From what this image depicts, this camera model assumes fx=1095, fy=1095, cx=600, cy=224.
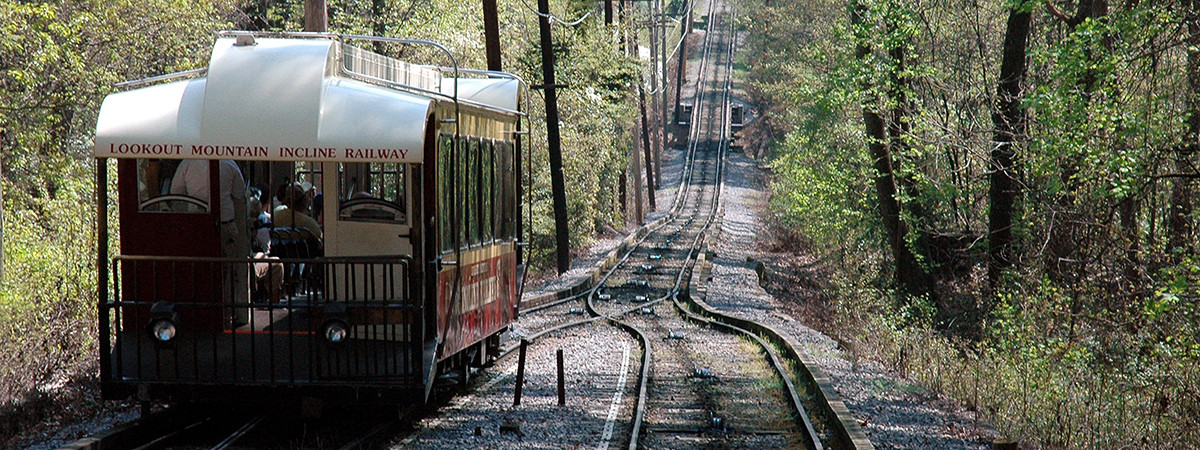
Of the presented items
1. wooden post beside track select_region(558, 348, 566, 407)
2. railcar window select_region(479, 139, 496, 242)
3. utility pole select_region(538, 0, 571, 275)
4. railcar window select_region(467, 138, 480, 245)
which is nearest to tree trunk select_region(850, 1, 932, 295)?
utility pole select_region(538, 0, 571, 275)

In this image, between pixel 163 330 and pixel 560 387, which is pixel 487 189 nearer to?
pixel 560 387

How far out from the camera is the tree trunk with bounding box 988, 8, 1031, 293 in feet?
63.3

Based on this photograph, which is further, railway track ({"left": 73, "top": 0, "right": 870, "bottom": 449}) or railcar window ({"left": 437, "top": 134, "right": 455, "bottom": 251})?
railway track ({"left": 73, "top": 0, "right": 870, "bottom": 449})

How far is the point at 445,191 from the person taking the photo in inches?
375

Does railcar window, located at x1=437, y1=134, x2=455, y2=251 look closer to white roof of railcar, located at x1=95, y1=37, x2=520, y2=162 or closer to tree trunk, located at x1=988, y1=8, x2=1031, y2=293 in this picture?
white roof of railcar, located at x1=95, y1=37, x2=520, y2=162

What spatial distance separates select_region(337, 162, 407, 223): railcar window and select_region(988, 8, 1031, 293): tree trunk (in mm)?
12555

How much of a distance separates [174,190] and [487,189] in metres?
3.43

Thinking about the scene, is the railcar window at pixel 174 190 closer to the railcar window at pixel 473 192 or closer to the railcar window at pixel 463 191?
the railcar window at pixel 463 191

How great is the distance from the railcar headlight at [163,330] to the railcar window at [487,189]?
360 cm

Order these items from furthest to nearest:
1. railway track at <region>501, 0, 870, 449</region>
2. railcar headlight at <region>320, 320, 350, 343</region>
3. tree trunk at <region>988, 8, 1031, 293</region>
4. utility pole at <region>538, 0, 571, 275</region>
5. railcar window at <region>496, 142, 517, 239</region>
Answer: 1. utility pole at <region>538, 0, 571, 275</region>
2. tree trunk at <region>988, 8, 1031, 293</region>
3. railcar window at <region>496, 142, 517, 239</region>
4. railway track at <region>501, 0, 870, 449</region>
5. railcar headlight at <region>320, 320, 350, 343</region>

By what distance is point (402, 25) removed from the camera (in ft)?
84.8

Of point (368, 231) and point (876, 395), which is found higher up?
point (368, 231)

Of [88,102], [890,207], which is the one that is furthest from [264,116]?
[890,207]

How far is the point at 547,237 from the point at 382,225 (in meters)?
26.1
